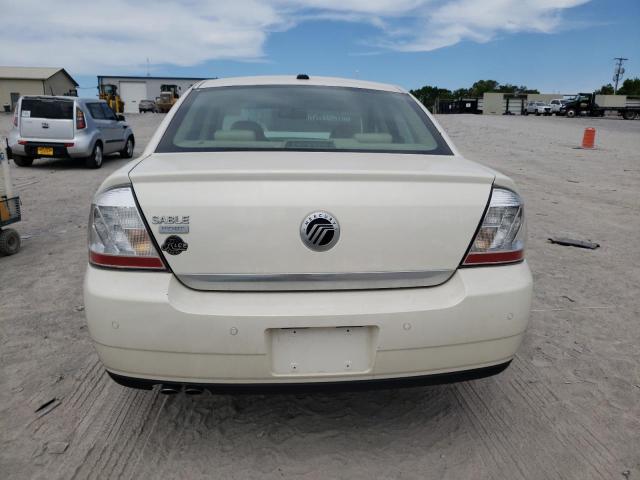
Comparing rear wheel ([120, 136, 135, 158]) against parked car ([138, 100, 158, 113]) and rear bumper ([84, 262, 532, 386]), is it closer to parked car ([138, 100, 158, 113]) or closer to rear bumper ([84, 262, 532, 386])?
rear bumper ([84, 262, 532, 386])

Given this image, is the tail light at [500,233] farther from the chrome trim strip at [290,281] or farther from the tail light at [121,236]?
the tail light at [121,236]

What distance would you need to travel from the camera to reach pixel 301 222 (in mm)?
2033

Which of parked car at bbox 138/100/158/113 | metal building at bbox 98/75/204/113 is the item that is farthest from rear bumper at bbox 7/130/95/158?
metal building at bbox 98/75/204/113

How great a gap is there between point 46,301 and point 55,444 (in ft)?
6.73

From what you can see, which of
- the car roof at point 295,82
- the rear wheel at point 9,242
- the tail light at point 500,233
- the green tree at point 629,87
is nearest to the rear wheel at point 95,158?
the rear wheel at point 9,242

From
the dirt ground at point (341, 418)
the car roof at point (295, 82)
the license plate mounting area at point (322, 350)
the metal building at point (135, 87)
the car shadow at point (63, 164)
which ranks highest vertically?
the metal building at point (135, 87)

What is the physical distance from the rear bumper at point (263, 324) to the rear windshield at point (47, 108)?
12.0 m

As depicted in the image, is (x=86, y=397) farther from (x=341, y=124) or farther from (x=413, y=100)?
(x=413, y=100)

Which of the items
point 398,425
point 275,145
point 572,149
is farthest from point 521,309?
point 572,149

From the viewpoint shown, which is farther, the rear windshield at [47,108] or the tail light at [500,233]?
the rear windshield at [47,108]

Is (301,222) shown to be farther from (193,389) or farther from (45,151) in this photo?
(45,151)

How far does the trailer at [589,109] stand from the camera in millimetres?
52031

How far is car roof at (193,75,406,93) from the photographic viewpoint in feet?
11.0

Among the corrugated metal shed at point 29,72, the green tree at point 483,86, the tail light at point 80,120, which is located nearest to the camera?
the tail light at point 80,120
